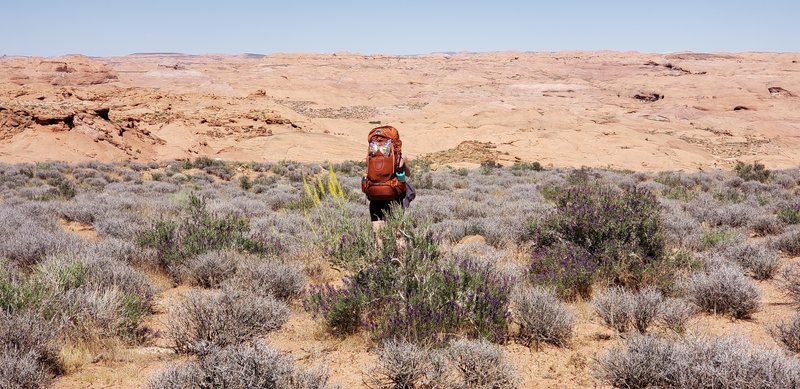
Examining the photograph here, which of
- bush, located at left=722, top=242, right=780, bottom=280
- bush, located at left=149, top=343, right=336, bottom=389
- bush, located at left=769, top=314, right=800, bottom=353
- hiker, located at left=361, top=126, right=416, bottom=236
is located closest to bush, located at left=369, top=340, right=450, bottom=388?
bush, located at left=149, top=343, right=336, bottom=389

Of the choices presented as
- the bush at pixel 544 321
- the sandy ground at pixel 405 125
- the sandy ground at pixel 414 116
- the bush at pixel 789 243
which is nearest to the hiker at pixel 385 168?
the sandy ground at pixel 405 125

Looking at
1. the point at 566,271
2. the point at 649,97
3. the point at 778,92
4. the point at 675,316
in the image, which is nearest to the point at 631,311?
the point at 675,316

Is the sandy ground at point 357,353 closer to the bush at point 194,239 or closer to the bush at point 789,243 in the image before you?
the bush at point 194,239

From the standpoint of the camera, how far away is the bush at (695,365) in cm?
266

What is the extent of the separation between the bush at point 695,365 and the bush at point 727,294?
4.35 feet

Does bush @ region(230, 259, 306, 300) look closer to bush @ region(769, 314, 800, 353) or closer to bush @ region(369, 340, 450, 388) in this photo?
bush @ region(369, 340, 450, 388)

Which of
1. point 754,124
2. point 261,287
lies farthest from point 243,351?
point 754,124

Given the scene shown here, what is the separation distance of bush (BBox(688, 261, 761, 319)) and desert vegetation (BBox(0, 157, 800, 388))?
13 millimetres

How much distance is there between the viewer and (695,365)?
9.44ft

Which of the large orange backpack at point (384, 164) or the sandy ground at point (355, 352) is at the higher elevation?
the large orange backpack at point (384, 164)

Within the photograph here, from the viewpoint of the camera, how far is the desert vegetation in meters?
3.01

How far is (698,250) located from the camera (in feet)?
22.5

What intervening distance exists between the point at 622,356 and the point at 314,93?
52.9 meters

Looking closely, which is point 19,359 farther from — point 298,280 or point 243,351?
point 298,280
